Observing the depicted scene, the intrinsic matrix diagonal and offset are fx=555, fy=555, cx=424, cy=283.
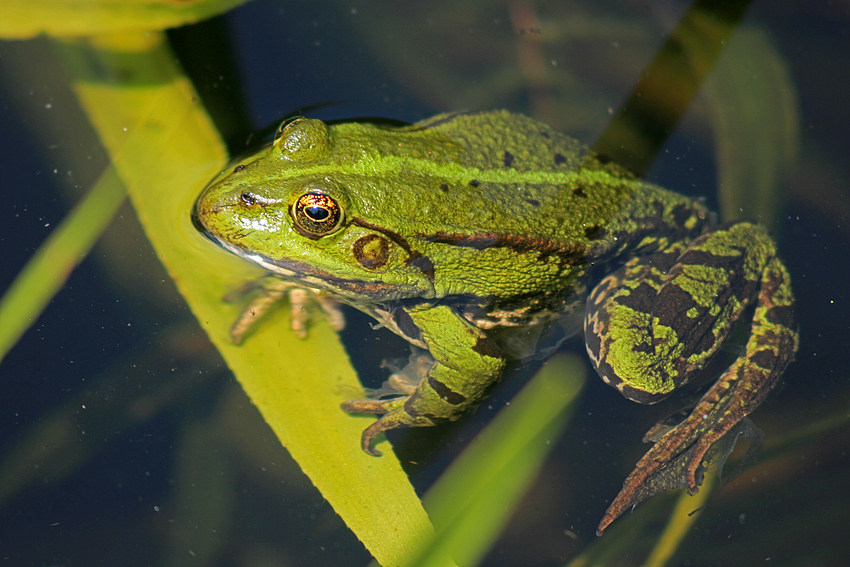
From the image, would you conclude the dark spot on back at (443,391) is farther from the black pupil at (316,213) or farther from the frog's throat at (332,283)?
the black pupil at (316,213)

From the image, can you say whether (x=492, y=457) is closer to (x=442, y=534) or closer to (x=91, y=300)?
(x=442, y=534)

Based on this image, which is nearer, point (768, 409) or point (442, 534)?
point (442, 534)

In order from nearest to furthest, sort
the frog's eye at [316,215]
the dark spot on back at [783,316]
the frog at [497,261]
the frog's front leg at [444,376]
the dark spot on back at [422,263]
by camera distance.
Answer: the frog's eye at [316,215]
the frog at [497,261]
the dark spot on back at [422,263]
the frog's front leg at [444,376]
the dark spot on back at [783,316]

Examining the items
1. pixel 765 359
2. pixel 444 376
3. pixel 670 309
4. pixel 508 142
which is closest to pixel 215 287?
pixel 444 376

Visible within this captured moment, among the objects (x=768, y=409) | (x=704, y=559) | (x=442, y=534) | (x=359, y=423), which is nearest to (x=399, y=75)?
(x=359, y=423)

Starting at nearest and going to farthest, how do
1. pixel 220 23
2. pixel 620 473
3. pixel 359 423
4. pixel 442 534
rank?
pixel 442 534 → pixel 359 423 → pixel 620 473 → pixel 220 23

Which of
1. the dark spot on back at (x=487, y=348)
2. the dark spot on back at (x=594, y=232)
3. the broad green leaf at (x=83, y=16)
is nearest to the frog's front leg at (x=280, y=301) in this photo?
the dark spot on back at (x=487, y=348)

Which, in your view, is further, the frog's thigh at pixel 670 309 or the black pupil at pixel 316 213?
the frog's thigh at pixel 670 309
